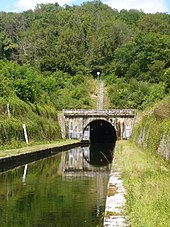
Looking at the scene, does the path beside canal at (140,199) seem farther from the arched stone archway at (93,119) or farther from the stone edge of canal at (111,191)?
the arched stone archway at (93,119)

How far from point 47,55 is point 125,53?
19.3 m

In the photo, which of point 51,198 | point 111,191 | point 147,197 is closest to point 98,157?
point 51,198

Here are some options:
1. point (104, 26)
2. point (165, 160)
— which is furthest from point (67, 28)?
point (165, 160)

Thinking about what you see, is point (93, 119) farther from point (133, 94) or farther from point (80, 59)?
point (80, 59)

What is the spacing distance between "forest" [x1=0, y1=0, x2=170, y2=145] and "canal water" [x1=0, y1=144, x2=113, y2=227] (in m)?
14.6

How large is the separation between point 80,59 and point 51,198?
299ft

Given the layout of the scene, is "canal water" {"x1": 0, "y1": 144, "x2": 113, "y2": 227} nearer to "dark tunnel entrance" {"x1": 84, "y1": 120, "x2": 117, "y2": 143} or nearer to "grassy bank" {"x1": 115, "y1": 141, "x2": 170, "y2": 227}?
"grassy bank" {"x1": 115, "y1": 141, "x2": 170, "y2": 227}

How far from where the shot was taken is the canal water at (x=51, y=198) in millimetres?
12484

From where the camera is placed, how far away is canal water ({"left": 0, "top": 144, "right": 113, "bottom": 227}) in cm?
1248

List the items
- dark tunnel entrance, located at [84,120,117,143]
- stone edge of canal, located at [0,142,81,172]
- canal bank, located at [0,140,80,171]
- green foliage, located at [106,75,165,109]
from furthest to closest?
dark tunnel entrance, located at [84,120,117,143]
green foliage, located at [106,75,165,109]
canal bank, located at [0,140,80,171]
stone edge of canal, located at [0,142,81,172]

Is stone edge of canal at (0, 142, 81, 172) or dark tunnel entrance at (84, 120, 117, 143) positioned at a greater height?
stone edge of canal at (0, 142, 81, 172)

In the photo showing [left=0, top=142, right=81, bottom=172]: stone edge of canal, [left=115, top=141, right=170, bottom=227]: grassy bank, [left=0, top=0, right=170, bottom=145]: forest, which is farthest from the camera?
[left=0, top=0, right=170, bottom=145]: forest

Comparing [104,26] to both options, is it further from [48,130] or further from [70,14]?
[48,130]

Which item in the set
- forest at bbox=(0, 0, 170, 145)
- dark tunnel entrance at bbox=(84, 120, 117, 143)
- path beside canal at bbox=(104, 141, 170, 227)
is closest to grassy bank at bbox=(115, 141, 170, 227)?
path beside canal at bbox=(104, 141, 170, 227)
